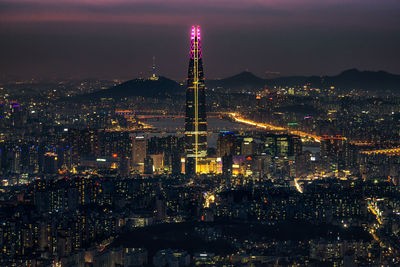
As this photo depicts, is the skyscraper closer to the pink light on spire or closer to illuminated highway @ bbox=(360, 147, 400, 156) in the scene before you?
the pink light on spire

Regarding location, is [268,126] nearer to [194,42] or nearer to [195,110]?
[195,110]

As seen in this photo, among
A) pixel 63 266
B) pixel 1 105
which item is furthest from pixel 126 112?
pixel 63 266

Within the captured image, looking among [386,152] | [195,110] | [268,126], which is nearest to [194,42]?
[195,110]

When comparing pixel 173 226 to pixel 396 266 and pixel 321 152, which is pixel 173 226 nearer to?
pixel 396 266

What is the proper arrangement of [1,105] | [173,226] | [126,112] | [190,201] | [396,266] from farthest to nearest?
[126,112] → [1,105] → [190,201] → [173,226] → [396,266]

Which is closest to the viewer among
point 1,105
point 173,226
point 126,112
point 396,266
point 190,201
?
point 396,266

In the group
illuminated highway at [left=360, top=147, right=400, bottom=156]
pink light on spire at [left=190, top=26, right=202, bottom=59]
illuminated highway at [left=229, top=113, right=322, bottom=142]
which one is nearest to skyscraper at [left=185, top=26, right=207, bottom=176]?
pink light on spire at [left=190, top=26, right=202, bottom=59]

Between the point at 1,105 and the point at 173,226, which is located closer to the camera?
the point at 173,226

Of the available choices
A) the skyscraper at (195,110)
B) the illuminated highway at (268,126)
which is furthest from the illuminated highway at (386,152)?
the illuminated highway at (268,126)

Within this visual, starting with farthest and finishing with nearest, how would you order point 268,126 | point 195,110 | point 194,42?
point 268,126 < point 195,110 < point 194,42
